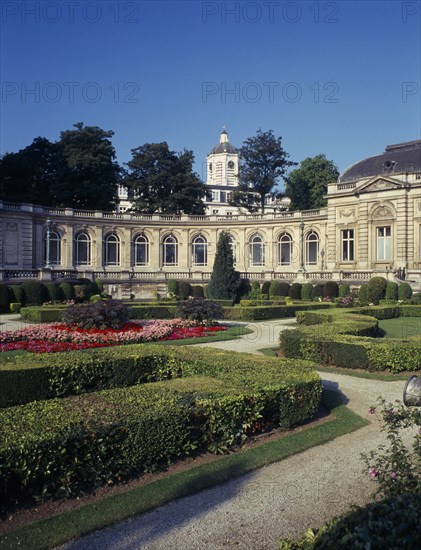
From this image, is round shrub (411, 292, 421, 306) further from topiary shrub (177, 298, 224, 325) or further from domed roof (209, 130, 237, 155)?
domed roof (209, 130, 237, 155)

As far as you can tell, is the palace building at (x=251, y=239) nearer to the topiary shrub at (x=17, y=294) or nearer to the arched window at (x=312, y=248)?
the arched window at (x=312, y=248)

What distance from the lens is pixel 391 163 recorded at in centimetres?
4334

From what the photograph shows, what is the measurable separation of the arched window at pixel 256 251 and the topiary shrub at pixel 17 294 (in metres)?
24.1

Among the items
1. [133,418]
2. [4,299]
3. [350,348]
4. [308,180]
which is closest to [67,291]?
[4,299]

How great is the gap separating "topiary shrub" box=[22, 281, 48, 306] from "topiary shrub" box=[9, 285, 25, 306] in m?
0.24

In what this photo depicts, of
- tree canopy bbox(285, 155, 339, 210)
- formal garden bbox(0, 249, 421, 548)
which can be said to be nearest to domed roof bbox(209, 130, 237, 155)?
tree canopy bbox(285, 155, 339, 210)

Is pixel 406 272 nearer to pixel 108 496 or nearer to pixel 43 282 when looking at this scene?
pixel 43 282

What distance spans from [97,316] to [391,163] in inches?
1237

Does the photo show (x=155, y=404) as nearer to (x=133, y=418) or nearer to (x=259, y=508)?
(x=133, y=418)

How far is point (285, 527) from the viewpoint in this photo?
6133mm

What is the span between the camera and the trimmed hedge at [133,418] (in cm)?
661

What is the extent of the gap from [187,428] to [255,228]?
44.7 meters

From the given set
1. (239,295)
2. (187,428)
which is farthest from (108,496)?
(239,295)

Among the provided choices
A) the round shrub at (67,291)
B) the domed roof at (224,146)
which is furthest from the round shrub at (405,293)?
the domed roof at (224,146)
